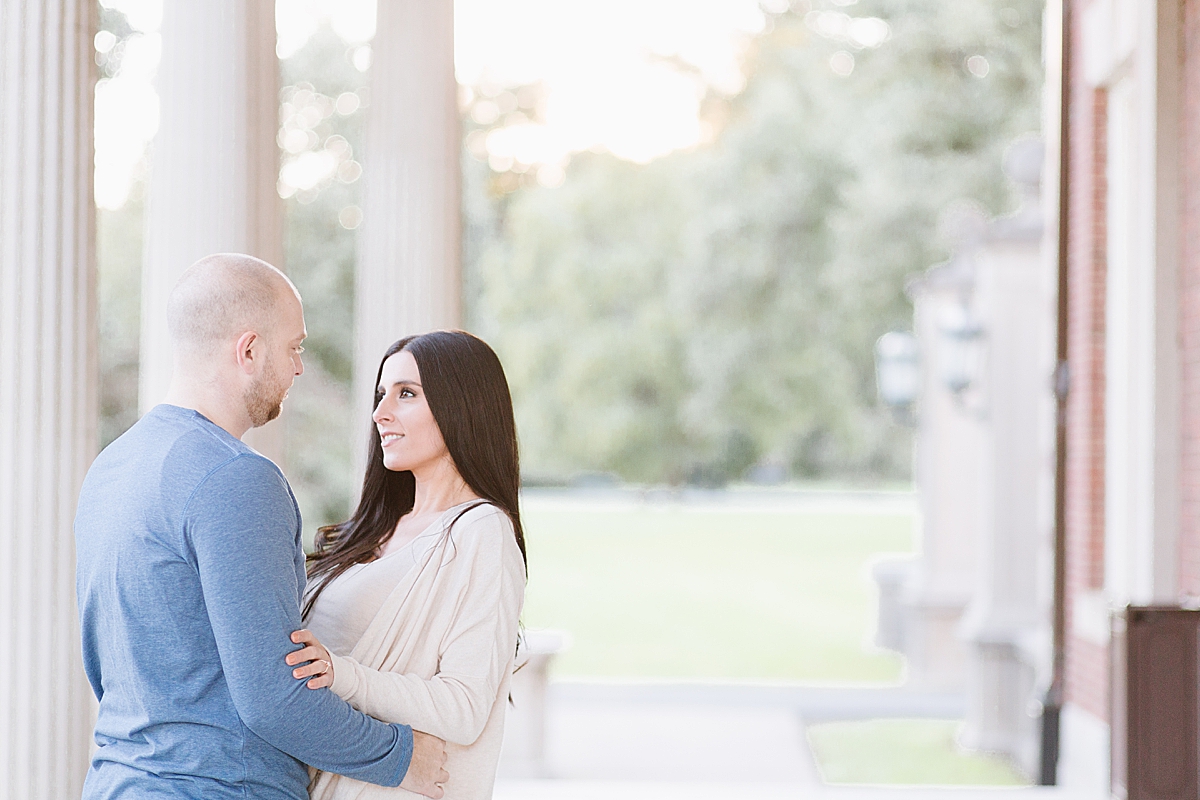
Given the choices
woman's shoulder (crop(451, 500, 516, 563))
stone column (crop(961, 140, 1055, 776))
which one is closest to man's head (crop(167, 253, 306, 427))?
woman's shoulder (crop(451, 500, 516, 563))

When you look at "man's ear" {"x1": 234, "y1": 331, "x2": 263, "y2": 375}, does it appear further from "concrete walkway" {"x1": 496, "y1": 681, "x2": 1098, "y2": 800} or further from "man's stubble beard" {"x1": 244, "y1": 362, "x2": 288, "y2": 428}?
"concrete walkway" {"x1": 496, "y1": 681, "x2": 1098, "y2": 800}

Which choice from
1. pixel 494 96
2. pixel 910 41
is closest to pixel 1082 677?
pixel 910 41

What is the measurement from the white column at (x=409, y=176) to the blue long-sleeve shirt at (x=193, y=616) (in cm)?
347

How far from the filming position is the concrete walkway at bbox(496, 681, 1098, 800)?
6898mm

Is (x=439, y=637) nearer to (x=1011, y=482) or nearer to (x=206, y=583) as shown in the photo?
(x=206, y=583)

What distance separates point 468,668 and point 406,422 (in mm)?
634

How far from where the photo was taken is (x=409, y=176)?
6.20m

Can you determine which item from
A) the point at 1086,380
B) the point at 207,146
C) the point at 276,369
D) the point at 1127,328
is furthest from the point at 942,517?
the point at 276,369

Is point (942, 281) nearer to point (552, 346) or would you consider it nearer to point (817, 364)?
point (817, 364)

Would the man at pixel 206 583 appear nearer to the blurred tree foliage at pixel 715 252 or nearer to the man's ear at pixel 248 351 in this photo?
the man's ear at pixel 248 351

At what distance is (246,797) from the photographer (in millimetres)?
2678

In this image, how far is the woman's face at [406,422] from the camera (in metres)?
3.21

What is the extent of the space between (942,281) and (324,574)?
12760 millimetres

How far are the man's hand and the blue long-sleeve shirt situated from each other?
11.4 inches
